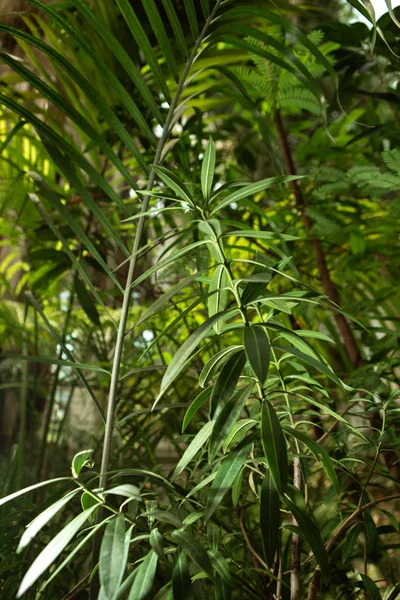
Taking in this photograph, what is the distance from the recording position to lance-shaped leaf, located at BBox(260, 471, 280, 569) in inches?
18.2

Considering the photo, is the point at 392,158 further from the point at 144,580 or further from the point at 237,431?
the point at 144,580

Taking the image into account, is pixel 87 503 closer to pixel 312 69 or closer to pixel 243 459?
pixel 243 459

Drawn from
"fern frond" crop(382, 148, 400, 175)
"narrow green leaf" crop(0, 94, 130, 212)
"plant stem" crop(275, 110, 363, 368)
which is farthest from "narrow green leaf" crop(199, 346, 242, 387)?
"plant stem" crop(275, 110, 363, 368)

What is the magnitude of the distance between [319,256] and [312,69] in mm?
384

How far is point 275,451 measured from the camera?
455mm

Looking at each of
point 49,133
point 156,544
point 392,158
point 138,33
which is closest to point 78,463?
point 156,544

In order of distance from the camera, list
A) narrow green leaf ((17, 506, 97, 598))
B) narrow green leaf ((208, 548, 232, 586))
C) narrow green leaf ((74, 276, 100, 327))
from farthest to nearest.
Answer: narrow green leaf ((74, 276, 100, 327)) → narrow green leaf ((208, 548, 232, 586)) → narrow green leaf ((17, 506, 97, 598))

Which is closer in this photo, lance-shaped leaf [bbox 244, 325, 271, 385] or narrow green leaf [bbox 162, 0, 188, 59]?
lance-shaped leaf [bbox 244, 325, 271, 385]

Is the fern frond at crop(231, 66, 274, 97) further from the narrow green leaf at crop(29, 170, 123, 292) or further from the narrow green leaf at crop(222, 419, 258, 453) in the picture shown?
the narrow green leaf at crop(222, 419, 258, 453)

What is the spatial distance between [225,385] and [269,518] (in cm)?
12

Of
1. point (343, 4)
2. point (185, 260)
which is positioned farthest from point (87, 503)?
point (343, 4)

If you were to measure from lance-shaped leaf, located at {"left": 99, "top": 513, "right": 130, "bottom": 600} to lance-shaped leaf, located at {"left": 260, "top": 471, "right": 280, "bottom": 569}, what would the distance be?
11cm

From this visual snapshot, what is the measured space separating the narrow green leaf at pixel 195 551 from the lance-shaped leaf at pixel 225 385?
0.32 ft

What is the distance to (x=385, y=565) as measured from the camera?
1.05 m
